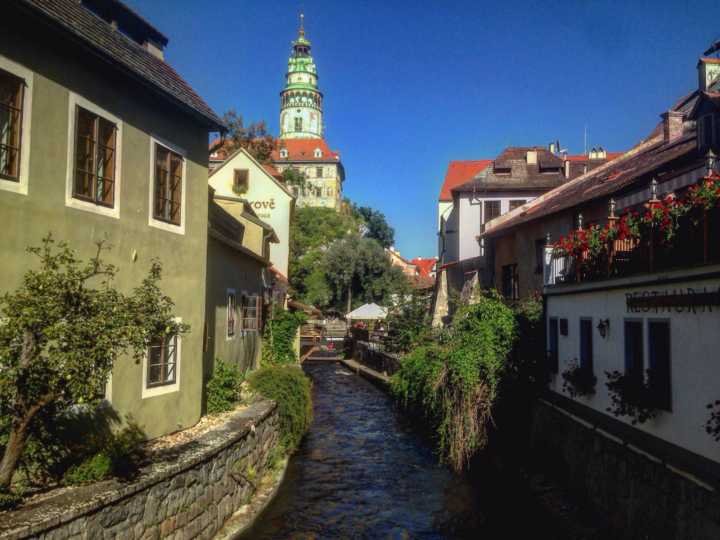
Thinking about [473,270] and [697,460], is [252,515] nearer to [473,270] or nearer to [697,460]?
Result: [697,460]

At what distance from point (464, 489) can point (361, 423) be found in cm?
885

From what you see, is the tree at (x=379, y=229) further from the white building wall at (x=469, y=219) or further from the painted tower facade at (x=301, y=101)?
the white building wall at (x=469, y=219)

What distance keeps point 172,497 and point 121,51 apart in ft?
22.6

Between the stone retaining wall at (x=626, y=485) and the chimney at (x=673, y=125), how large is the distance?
1330 centimetres

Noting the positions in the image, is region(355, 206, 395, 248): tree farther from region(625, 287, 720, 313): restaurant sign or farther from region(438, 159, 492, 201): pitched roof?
region(625, 287, 720, 313): restaurant sign

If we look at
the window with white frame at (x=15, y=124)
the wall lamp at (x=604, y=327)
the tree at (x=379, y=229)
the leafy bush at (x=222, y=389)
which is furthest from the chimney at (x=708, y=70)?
the tree at (x=379, y=229)

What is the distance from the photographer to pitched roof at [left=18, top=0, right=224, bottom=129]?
869cm

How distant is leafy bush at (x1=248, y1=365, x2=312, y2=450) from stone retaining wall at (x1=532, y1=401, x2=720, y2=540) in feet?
20.3

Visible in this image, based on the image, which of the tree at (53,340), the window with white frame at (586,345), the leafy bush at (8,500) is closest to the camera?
the tree at (53,340)

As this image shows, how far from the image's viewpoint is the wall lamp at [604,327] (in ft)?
40.5

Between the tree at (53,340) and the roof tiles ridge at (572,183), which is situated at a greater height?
the roof tiles ridge at (572,183)

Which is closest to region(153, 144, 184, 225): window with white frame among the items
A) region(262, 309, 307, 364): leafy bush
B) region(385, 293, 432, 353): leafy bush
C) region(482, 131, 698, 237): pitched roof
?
region(482, 131, 698, 237): pitched roof

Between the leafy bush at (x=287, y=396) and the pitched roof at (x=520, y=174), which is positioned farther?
the pitched roof at (x=520, y=174)

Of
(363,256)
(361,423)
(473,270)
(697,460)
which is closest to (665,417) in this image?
(697,460)
